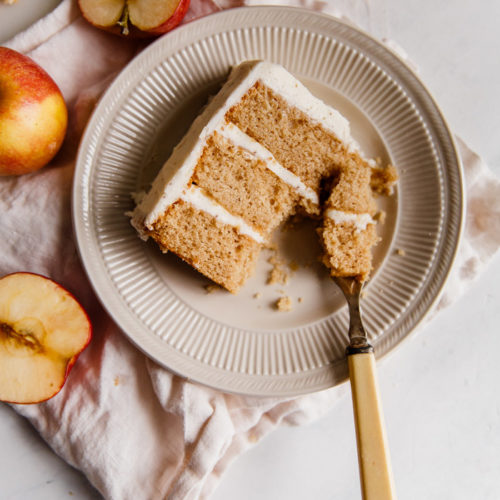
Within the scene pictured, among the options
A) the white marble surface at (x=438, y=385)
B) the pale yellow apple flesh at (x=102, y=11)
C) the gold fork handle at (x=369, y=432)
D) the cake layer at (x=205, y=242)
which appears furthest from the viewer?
the white marble surface at (x=438, y=385)

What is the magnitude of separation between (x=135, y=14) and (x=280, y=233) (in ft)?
3.36

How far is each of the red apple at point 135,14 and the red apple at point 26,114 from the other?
307mm

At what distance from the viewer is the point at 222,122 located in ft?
5.63

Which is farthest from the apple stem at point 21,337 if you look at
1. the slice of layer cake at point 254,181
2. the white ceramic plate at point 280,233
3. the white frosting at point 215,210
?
the white frosting at point 215,210

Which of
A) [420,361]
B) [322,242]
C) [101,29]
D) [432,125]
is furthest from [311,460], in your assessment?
[101,29]

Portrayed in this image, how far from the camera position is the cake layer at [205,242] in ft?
5.65

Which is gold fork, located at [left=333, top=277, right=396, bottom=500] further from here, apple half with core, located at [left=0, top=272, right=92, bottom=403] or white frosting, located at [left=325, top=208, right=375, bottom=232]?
apple half with core, located at [left=0, top=272, right=92, bottom=403]

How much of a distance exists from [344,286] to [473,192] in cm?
72

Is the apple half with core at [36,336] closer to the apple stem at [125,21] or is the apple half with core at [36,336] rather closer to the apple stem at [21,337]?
the apple stem at [21,337]

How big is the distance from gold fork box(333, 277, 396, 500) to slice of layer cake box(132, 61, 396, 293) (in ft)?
0.77

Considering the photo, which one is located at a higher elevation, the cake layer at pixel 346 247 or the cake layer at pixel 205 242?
the cake layer at pixel 346 247

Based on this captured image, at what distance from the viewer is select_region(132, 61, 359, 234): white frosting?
66.5 inches

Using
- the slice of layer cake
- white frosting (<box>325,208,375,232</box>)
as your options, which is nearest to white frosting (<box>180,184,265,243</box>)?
the slice of layer cake

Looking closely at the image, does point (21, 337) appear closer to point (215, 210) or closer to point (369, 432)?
point (215, 210)
